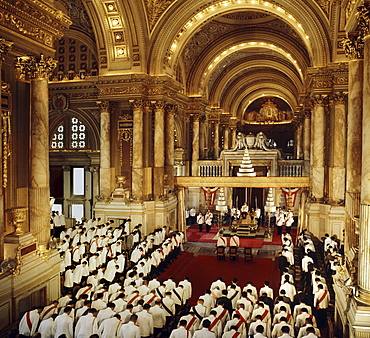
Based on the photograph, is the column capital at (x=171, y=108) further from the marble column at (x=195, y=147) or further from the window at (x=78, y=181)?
the window at (x=78, y=181)

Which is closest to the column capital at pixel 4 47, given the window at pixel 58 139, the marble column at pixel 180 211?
the window at pixel 58 139

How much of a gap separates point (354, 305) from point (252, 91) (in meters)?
35.0

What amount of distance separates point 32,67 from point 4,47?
139 centimetres

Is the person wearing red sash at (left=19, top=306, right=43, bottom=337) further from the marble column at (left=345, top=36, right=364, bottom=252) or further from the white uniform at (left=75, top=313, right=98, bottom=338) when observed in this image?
the marble column at (left=345, top=36, right=364, bottom=252)

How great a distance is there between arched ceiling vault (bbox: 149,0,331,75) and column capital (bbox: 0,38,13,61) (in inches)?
449

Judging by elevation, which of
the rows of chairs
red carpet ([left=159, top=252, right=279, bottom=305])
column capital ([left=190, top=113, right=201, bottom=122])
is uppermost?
column capital ([left=190, top=113, right=201, bottom=122])

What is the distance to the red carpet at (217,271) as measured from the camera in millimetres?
15555

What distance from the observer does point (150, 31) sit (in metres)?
20.3

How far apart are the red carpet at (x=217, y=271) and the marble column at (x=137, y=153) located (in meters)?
3.97

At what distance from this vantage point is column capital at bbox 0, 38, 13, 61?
30.5 ft

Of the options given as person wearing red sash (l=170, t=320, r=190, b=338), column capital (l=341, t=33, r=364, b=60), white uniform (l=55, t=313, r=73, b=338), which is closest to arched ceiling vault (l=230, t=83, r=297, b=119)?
column capital (l=341, t=33, r=364, b=60)

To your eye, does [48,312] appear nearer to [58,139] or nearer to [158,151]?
[158,151]

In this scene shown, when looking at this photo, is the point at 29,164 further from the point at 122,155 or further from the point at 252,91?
the point at 252,91

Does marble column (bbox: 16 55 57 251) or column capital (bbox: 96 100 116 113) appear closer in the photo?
marble column (bbox: 16 55 57 251)
